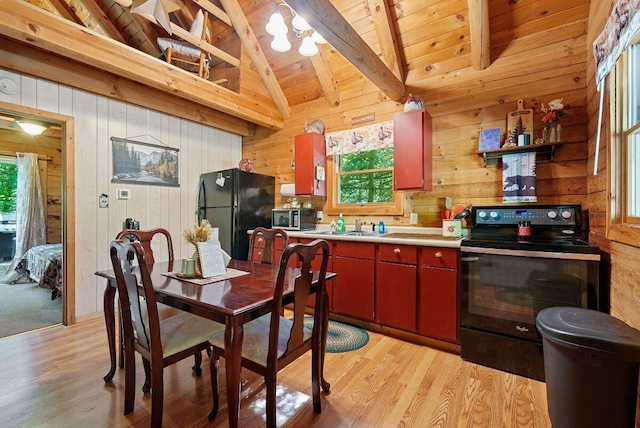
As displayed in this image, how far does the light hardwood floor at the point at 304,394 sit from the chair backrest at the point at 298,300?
1.44 ft

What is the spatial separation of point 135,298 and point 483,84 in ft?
10.6

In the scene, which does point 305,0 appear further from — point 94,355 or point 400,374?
point 94,355

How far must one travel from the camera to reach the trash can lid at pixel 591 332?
3.51 feet

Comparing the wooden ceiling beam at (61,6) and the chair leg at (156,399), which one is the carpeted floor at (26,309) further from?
the wooden ceiling beam at (61,6)

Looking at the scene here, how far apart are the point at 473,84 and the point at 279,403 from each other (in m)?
3.12

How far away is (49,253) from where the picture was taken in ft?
12.8

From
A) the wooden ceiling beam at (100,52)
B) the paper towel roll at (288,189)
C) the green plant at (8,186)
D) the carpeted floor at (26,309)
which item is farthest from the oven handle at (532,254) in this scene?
the green plant at (8,186)

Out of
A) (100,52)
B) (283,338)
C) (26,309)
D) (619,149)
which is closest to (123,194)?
(100,52)

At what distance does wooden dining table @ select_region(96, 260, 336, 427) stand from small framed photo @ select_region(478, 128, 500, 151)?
Result: 6.88 ft

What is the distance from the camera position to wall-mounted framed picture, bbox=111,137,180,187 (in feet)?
10.6

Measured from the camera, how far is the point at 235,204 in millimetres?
3623

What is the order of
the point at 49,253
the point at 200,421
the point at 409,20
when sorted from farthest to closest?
the point at 49,253 < the point at 409,20 < the point at 200,421

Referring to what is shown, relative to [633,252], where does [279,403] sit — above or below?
below

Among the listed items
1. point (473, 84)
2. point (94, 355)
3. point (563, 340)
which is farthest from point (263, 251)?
point (473, 84)
